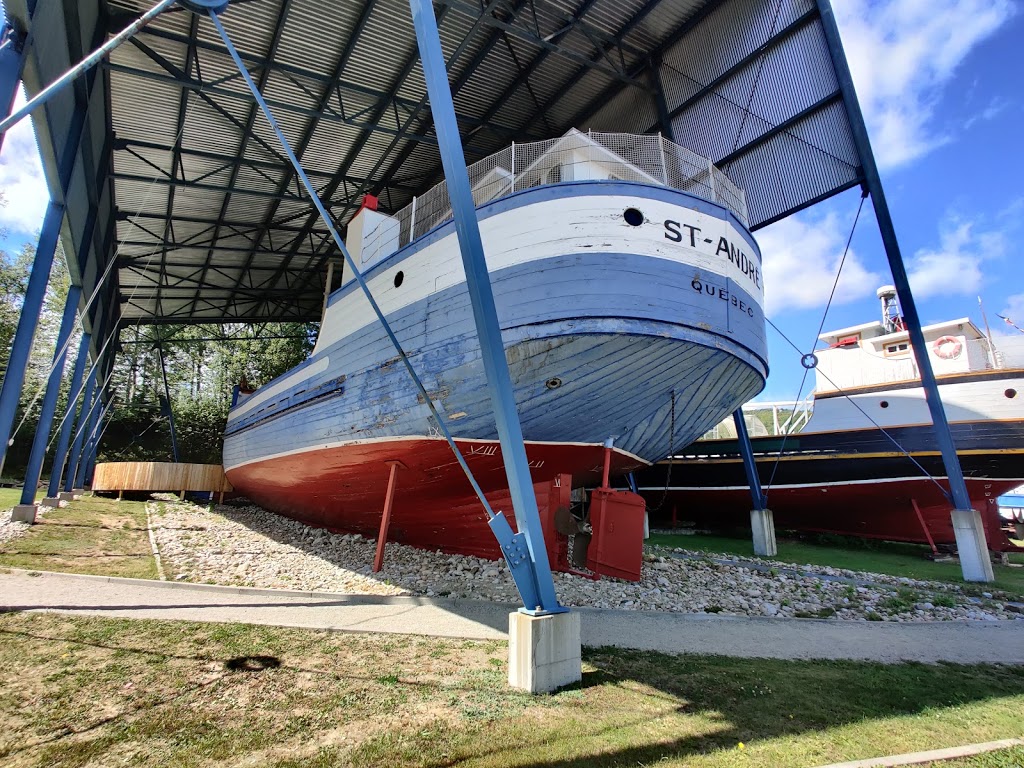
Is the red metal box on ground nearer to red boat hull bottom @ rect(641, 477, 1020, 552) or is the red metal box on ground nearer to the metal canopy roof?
red boat hull bottom @ rect(641, 477, 1020, 552)

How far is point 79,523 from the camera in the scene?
939 cm

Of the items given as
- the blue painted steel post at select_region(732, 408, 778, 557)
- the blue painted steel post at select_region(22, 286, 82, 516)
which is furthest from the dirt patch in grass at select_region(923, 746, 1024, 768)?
the blue painted steel post at select_region(22, 286, 82, 516)

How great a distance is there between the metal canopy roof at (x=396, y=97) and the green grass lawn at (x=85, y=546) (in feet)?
15.3

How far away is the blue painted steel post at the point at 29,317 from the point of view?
22.0 ft

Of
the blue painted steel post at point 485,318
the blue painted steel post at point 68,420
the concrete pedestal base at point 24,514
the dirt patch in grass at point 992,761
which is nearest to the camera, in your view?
the dirt patch in grass at point 992,761

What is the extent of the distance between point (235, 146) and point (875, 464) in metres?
15.7

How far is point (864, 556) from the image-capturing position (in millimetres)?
10461

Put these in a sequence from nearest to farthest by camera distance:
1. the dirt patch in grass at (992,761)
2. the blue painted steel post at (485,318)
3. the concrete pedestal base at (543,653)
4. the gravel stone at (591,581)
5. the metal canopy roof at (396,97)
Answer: the dirt patch in grass at (992,761) < the concrete pedestal base at (543,653) < the blue painted steel post at (485,318) < the gravel stone at (591,581) < the metal canopy roof at (396,97)

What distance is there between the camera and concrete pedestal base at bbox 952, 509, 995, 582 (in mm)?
7793

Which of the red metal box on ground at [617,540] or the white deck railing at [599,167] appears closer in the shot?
the white deck railing at [599,167]

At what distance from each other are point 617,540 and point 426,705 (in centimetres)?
415

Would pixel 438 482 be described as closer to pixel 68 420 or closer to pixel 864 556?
pixel 864 556

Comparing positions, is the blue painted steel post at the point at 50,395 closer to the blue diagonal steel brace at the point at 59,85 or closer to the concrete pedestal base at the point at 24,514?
the concrete pedestal base at the point at 24,514

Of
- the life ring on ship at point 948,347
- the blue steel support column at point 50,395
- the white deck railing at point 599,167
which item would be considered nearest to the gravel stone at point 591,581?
the blue steel support column at point 50,395
